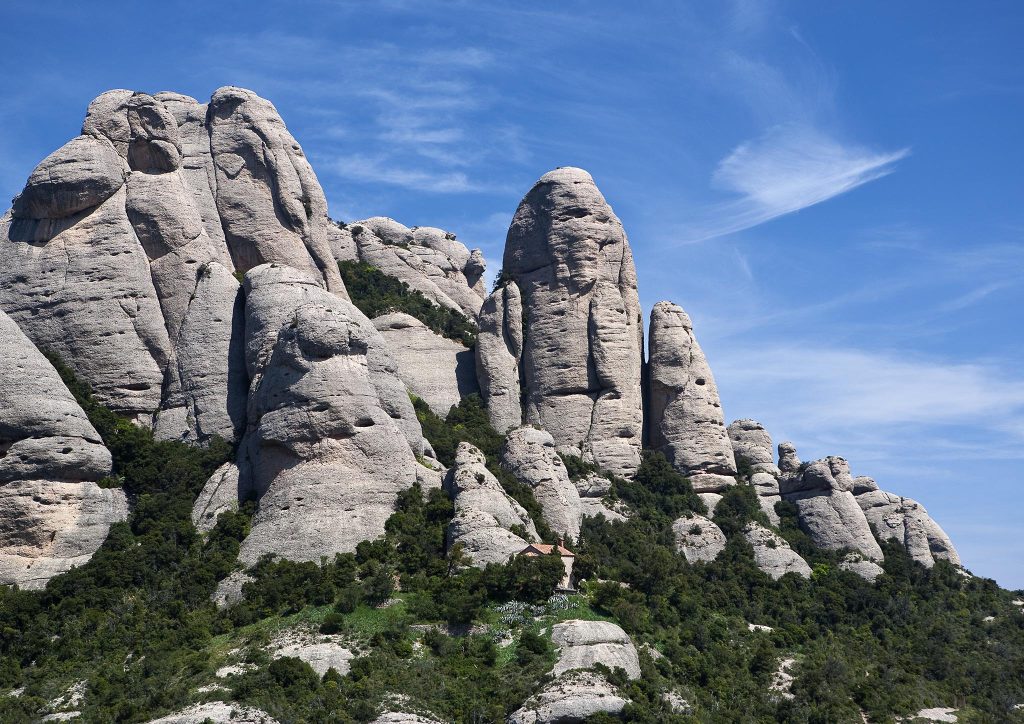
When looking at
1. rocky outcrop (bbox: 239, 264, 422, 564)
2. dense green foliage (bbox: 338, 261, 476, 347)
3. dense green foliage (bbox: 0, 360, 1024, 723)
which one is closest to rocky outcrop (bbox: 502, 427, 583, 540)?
dense green foliage (bbox: 0, 360, 1024, 723)

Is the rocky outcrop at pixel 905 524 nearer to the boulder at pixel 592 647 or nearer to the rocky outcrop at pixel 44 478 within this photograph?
the boulder at pixel 592 647

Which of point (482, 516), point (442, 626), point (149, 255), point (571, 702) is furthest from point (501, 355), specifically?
point (571, 702)

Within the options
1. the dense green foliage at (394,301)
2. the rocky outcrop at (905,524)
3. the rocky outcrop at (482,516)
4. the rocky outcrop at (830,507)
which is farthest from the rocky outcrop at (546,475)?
the rocky outcrop at (905,524)

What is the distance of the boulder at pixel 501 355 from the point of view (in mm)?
75875

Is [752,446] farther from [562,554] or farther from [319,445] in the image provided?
[319,445]

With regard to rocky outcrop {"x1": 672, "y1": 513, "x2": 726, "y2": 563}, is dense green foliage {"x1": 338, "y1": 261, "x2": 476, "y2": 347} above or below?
above

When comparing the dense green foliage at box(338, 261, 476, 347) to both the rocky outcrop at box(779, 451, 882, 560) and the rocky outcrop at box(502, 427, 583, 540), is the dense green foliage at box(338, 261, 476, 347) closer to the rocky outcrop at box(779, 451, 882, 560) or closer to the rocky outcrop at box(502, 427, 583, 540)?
the rocky outcrop at box(502, 427, 583, 540)

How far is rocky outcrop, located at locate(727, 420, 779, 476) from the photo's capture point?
79938 mm

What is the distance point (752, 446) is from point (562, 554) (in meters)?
25.4

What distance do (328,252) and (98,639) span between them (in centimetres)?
3152

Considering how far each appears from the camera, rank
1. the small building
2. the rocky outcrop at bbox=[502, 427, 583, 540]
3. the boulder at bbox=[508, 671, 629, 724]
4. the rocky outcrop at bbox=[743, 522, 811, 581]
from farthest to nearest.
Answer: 1. the rocky outcrop at bbox=[743, 522, 811, 581]
2. the rocky outcrop at bbox=[502, 427, 583, 540]
3. the small building
4. the boulder at bbox=[508, 671, 629, 724]

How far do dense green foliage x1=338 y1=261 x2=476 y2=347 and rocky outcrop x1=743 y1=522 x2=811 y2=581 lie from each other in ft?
69.9

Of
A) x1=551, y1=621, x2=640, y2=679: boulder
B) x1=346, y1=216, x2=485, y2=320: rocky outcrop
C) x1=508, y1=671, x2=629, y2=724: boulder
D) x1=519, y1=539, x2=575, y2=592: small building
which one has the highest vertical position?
x1=346, y1=216, x2=485, y2=320: rocky outcrop

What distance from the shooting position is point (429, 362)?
78562 mm
